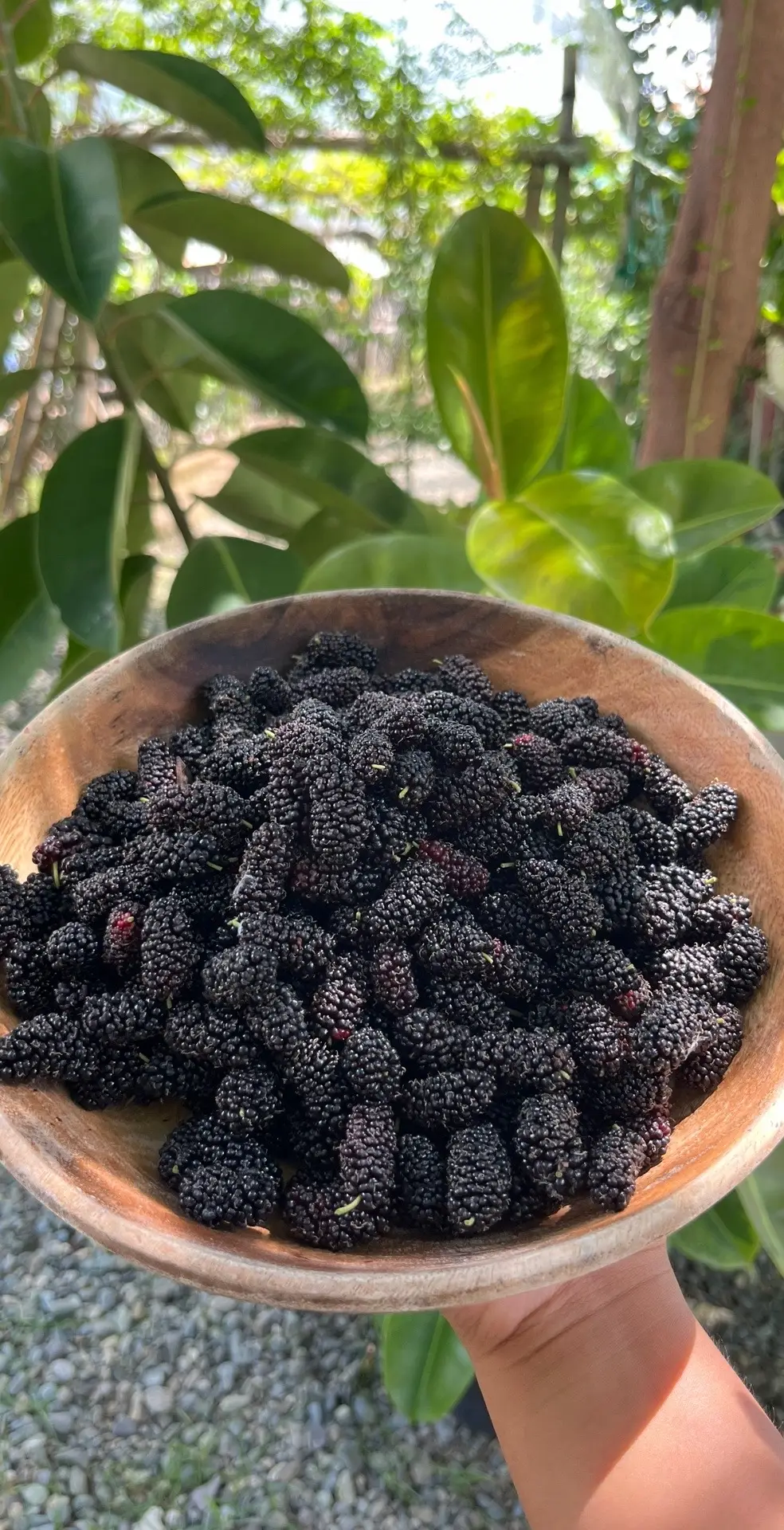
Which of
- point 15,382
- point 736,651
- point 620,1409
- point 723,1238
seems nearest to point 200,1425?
point 723,1238

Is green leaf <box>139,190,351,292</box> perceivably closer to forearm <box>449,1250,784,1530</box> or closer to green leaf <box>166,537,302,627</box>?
green leaf <box>166,537,302,627</box>

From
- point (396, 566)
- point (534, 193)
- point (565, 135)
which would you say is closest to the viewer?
point (396, 566)

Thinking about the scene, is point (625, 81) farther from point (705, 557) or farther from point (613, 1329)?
point (613, 1329)

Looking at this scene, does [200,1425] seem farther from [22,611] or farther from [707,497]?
[707,497]

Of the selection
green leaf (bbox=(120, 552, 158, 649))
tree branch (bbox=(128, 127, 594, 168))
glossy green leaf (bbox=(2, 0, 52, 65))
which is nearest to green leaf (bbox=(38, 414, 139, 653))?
green leaf (bbox=(120, 552, 158, 649))

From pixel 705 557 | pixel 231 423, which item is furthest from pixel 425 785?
pixel 231 423

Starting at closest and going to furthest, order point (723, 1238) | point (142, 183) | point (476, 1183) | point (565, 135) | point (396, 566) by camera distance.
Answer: point (476, 1183) < point (396, 566) < point (723, 1238) < point (142, 183) < point (565, 135)

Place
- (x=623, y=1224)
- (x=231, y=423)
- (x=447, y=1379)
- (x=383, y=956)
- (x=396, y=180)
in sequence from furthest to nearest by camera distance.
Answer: (x=231, y=423), (x=396, y=180), (x=447, y=1379), (x=383, y=956), (x=623, y=1224)
